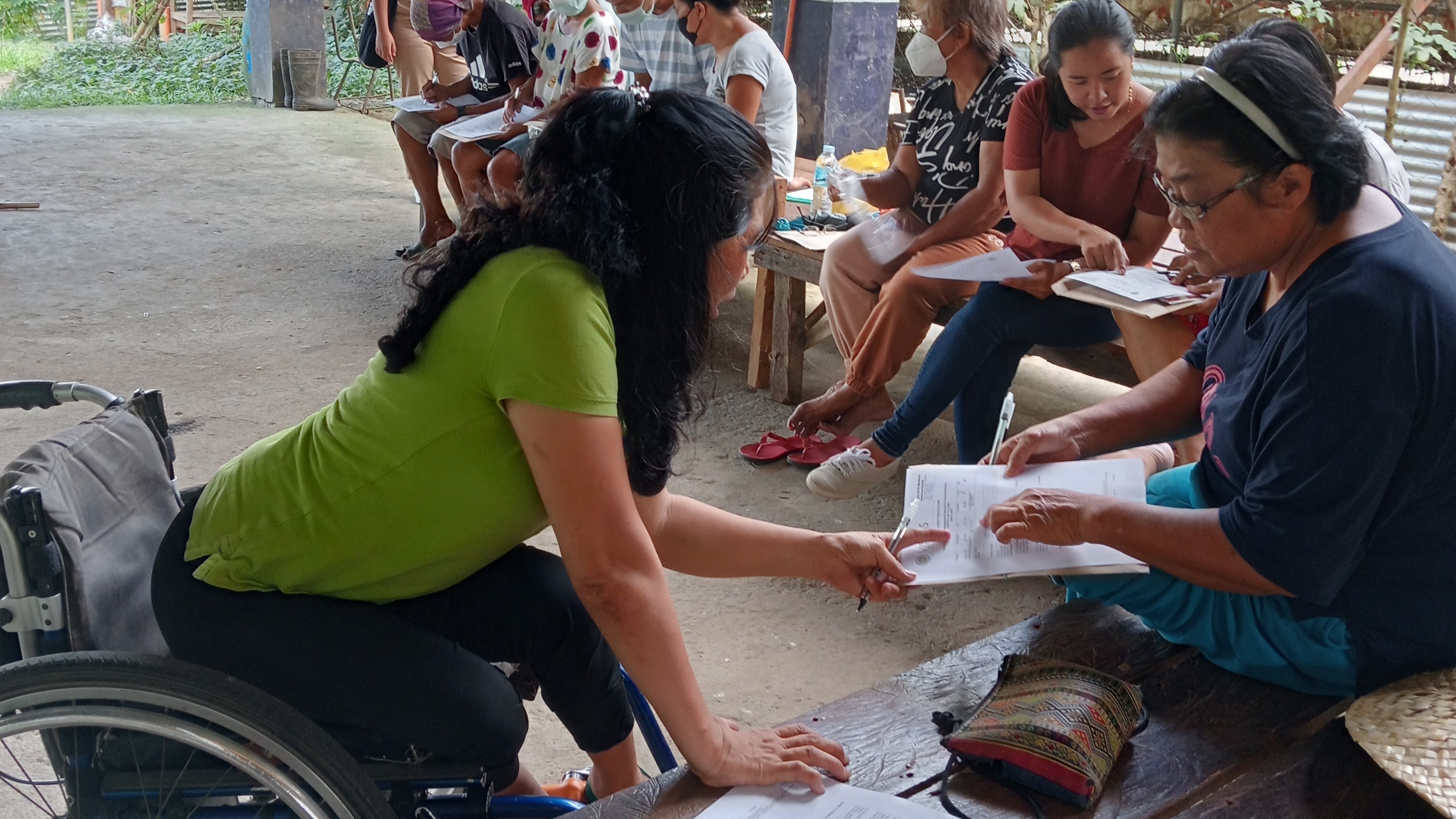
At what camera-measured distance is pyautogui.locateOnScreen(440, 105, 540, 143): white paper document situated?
5457mm

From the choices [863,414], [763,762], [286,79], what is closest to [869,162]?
[863,414]

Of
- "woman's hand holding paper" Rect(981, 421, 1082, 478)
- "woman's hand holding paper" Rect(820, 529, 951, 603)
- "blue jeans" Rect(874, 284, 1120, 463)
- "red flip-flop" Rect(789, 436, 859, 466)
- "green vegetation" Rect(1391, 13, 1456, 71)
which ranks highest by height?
"green vegetation" Rect(1391, 13, 1456, 71)

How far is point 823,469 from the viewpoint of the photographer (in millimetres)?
3361

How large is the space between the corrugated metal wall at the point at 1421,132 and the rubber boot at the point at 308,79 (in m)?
8.30

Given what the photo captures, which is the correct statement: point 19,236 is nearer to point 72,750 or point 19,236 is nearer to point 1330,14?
point 72,750

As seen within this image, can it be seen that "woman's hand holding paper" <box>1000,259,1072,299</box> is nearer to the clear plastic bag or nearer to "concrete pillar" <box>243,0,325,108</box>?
the clear plastic bag

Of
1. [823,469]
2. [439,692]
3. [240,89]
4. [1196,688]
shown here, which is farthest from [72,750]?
[240,89]

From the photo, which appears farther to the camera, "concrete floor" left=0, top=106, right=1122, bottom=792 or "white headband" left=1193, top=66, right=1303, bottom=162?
"concrete floor" left=0, top=106, right=1122, bottom=792

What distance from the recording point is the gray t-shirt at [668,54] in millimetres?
4770

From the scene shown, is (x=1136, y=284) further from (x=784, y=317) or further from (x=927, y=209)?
(x=784, y=317)

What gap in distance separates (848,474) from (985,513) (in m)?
1.53

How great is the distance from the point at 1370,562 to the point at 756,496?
2.21 metres

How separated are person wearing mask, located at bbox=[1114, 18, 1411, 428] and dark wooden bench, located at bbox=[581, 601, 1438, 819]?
3.73 ft

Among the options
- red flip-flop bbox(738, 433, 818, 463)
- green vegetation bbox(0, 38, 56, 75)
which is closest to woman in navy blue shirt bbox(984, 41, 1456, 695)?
red flip-flop bbox(738, 433, 818, 463)
